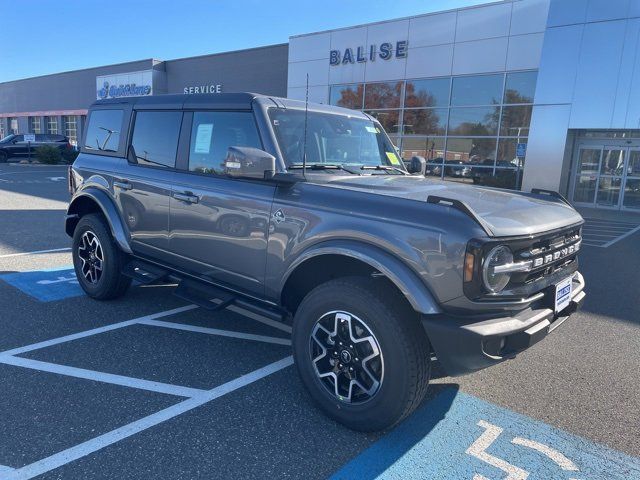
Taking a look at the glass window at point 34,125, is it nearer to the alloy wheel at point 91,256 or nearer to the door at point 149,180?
the alloy wheel at point 91,256

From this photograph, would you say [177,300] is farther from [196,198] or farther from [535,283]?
[535,283]

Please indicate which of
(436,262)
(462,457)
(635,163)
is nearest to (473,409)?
(462,457)

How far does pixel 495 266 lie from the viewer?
99.0 inches

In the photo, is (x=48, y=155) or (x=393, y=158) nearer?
(x=393, y=158)

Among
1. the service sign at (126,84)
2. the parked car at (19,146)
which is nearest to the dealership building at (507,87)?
the service sign at (126,84)

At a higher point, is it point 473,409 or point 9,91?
point 9,91

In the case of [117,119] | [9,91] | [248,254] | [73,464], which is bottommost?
[73,464]

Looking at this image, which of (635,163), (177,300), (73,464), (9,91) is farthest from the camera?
(9,91)

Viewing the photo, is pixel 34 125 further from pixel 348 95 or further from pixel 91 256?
pixel 91 256

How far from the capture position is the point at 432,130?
19453 mm

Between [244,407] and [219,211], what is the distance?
1431 millimetres

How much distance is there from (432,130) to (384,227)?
1782 centimetres

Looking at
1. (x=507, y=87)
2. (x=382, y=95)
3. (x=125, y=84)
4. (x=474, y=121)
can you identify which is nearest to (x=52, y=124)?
(x=125, y=84)

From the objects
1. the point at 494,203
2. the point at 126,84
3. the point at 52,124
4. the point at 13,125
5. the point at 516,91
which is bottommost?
the point at 494,203
